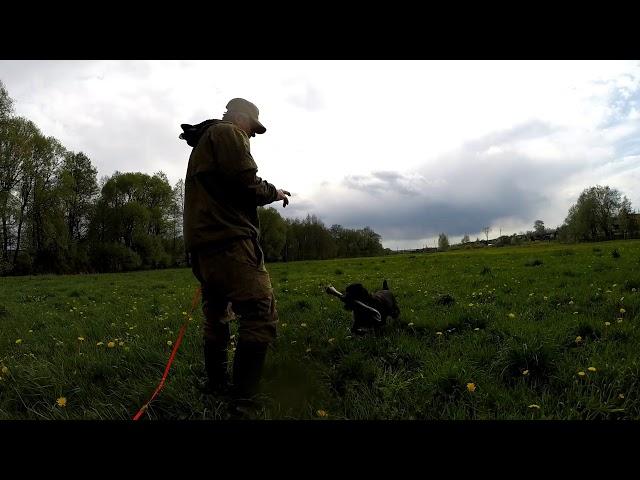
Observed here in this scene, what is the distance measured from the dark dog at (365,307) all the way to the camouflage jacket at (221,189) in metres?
2.15

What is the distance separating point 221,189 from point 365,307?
2726 millimetres

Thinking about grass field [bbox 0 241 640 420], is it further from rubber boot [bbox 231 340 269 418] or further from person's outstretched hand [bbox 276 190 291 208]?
person's outstretched hand [bbox 276 190 291 208]

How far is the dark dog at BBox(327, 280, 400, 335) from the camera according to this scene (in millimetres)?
5078

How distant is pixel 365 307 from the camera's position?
506 cm

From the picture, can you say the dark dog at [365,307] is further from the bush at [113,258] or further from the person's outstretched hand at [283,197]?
the bush at [113,258]

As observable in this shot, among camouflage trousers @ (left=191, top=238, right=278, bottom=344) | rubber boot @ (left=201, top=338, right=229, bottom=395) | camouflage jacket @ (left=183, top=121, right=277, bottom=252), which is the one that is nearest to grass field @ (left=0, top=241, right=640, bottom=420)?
rubber boot @ (left=201, top=338, right=229, bottom=395)

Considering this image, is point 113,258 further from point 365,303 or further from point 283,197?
point 283,197

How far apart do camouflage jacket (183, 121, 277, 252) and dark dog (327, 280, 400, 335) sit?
2.15 meters

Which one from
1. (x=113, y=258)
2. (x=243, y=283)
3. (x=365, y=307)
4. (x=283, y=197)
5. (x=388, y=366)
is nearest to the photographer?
(x=243, y=283)

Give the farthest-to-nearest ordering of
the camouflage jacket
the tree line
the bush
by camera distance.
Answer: the bush, the tree line, the camouflage jacket

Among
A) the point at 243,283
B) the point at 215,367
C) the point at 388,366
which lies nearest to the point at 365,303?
the point at 388,366

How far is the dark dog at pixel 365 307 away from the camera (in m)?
5.08
